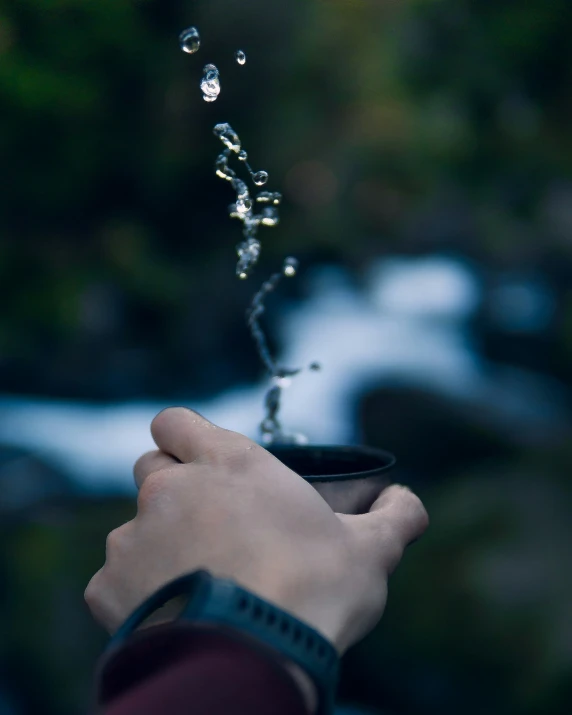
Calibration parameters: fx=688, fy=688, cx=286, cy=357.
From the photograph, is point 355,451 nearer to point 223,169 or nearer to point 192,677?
point 192,677

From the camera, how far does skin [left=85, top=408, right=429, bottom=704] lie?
603 mm

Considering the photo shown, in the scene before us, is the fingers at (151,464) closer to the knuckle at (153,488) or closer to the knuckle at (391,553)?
the knuckle at (153,488)

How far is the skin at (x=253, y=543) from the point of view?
60 cm

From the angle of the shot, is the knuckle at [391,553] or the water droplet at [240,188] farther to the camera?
the water droplet at [240,188]

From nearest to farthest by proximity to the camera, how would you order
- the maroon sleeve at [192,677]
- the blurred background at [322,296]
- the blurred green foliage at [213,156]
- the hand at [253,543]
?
the maroon sleeve at [192,677]
the hand at [253,543]
the blurred background at [322,296]
the blurred green foliage at [213,156]

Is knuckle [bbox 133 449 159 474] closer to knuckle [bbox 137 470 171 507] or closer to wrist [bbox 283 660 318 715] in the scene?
knuckle [bbox 137 470 171 507]

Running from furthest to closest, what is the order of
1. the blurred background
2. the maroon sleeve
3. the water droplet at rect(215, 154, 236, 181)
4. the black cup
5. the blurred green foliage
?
the blurred green foliage < the blurred background < the water droplet at rect(215, 154, 236, 181) < the black cup < the maroon sleeve

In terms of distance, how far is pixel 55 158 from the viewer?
691cm

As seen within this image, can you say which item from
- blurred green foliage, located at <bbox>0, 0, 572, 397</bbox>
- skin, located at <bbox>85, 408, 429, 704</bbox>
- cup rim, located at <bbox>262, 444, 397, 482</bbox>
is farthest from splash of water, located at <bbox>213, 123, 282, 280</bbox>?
blurred green foliage, located at <bbox>0, 0, 572, 397</bbox>

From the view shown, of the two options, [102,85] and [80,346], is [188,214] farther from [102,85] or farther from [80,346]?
[80,346]

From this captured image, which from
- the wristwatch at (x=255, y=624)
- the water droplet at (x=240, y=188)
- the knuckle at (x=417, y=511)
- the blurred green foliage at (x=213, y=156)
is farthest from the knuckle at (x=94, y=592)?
the blurred green foliage at (x=213, y=156)

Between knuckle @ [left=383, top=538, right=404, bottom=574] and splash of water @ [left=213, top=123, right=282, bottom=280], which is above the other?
splash of water @ [left=213, top=123, right=282, bottom=280]

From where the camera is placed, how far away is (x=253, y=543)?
614 mm

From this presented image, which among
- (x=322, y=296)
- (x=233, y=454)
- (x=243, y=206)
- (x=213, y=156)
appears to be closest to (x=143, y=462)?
(x=233, y=454)
